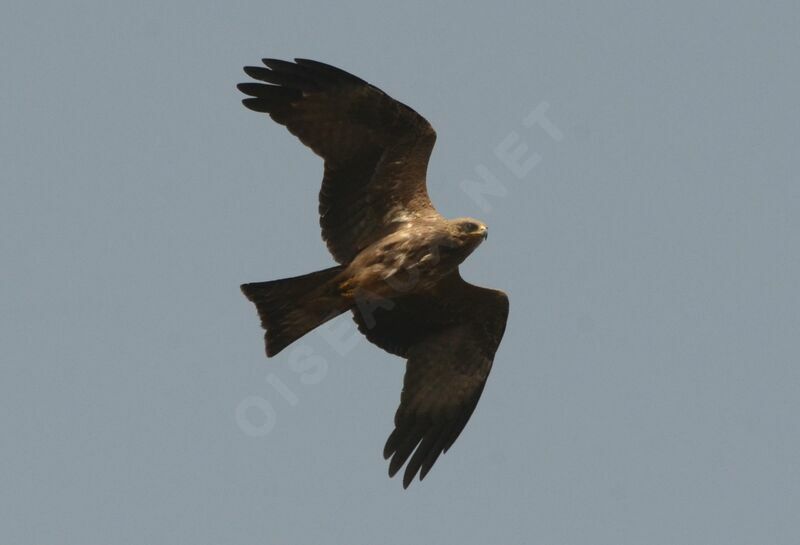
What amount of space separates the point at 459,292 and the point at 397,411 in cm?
143

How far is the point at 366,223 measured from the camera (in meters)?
14.4

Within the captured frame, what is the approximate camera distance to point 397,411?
48.9 feet

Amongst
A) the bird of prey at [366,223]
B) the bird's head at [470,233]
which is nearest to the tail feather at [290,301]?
the bird of prey at [366,223]

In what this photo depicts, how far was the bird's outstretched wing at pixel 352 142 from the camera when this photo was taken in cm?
1409

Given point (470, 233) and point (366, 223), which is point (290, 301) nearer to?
point (366, 223)

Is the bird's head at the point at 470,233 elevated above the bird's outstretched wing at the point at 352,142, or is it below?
below

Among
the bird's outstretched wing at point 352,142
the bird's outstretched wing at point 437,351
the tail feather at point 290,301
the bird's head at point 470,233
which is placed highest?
the bird's outstretched wing at point 352,142

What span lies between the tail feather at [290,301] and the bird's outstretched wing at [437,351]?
743 mm

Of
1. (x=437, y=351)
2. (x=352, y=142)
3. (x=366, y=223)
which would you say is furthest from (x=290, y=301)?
(x=437, y=351)

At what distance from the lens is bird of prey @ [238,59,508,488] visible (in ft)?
46.1

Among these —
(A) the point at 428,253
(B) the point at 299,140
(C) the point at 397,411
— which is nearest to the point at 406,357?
(C) the point at 397,411

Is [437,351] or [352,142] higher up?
[352,142]

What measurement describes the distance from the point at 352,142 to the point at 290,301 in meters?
1.74

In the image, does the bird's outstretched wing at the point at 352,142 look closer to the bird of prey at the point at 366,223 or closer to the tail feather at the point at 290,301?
the bird of prey at the point at 366,223
